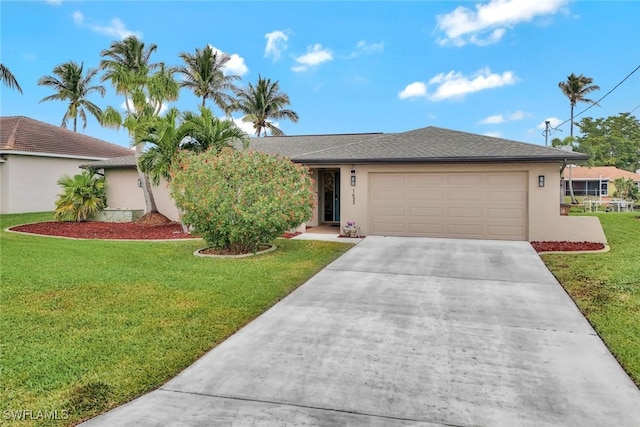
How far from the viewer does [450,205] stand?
12.2 meters

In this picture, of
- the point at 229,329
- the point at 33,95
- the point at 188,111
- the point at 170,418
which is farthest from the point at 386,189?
the point at 33,95

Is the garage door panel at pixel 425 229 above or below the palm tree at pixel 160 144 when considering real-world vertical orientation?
below

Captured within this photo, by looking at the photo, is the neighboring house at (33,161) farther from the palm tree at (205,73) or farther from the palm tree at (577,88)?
the palm tree at (577,88)

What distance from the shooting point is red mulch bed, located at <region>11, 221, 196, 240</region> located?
12.7 meters

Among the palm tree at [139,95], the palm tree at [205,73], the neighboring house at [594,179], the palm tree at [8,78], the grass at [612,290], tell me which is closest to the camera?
the grass at [612,290]

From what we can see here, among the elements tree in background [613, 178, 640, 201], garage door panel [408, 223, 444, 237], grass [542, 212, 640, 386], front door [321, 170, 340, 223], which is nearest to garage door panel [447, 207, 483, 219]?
garage door panel [408, 223, 444, 237]

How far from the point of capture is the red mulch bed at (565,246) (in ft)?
34.1

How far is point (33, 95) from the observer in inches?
1318

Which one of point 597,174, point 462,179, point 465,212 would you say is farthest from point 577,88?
point 465,212

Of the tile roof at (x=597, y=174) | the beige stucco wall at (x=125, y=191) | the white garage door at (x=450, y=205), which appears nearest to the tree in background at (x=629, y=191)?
the tile roof at (x=597, y=174)

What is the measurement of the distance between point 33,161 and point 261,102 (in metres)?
17.4

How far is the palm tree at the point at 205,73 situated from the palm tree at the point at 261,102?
227 centimetres

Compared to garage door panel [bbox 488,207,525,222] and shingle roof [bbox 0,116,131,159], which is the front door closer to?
garage door panel [bbox 488,207,525,222]

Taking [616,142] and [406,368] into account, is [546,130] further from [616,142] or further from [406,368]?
[406,368]
